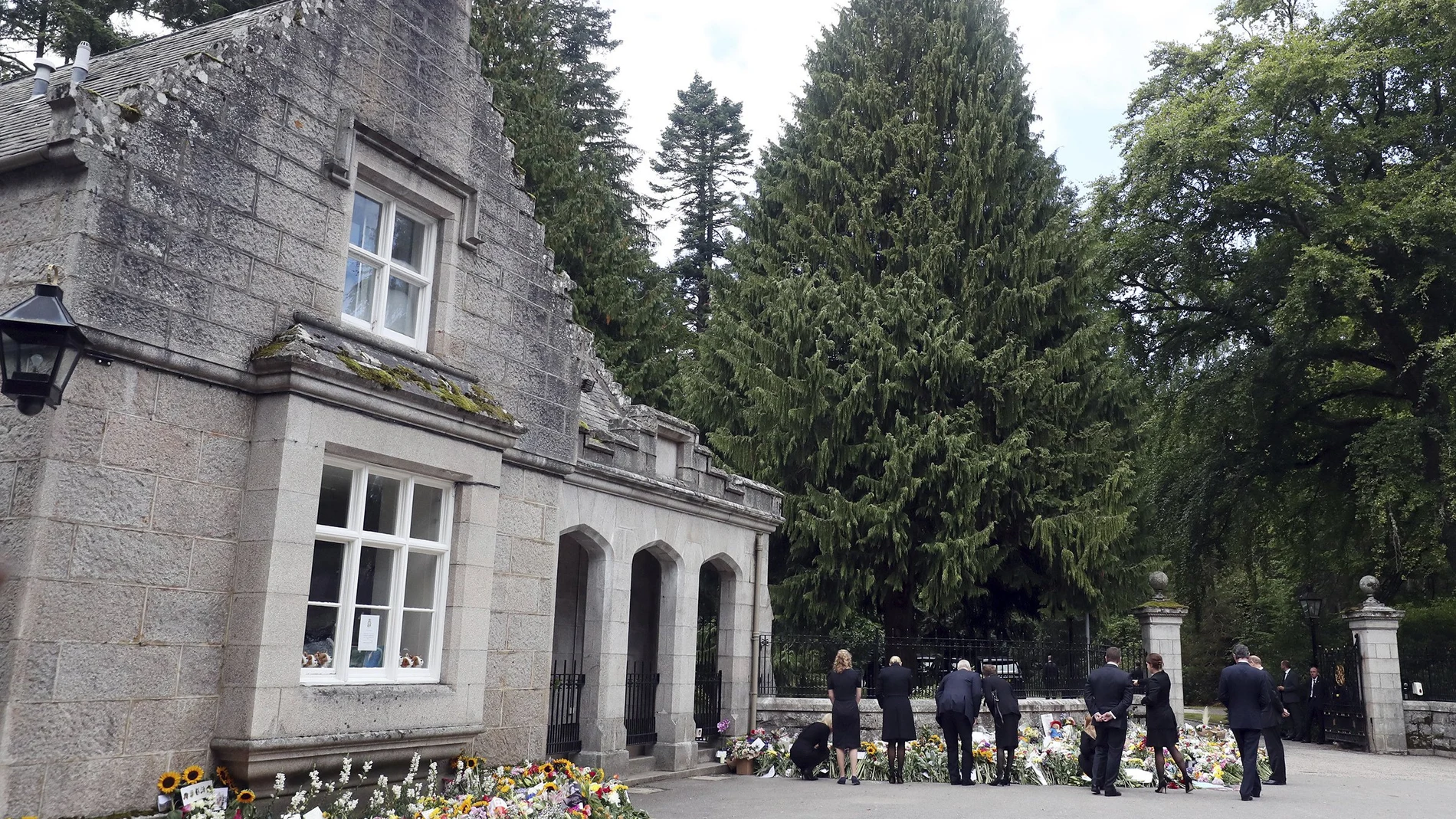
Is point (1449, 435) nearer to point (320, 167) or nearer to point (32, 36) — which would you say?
point (320, 167)

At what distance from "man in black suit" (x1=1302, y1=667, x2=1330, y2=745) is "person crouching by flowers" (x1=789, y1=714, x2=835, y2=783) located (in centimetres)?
1367

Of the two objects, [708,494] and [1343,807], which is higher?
[708,494]

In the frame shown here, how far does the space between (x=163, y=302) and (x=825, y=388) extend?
1498 cm

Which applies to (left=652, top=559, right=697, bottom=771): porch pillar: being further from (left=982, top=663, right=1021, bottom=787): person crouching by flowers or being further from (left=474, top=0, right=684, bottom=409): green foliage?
(left=474, top=0, right=684, bottom=409): green foliage

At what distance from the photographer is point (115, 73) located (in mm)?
9125

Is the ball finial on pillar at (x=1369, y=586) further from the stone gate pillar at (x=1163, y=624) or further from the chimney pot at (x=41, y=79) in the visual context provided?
the chimney pot at (x=41, y=79)

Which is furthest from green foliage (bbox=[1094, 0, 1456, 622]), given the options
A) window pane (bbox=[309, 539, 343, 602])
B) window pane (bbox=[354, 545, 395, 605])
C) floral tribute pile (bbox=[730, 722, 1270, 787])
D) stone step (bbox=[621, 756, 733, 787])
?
window pane (bbox=[309, 539, 343, 602])

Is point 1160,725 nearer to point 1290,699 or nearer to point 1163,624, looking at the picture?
point 1163,624

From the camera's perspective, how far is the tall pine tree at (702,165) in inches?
1641

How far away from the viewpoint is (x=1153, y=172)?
2561 centimetres

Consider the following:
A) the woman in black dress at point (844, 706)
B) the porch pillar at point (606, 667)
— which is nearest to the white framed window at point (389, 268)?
the porch pillar at point (606, 667)

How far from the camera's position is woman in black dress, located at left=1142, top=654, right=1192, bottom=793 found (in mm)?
13094

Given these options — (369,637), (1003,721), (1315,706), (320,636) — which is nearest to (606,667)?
(369,637)

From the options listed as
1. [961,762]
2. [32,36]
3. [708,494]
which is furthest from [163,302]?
[32,36]
